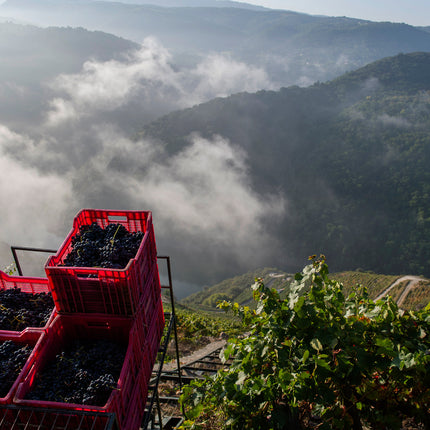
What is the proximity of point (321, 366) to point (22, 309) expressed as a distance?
11.8 feet

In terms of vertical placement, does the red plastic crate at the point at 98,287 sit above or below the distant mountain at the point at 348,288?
above

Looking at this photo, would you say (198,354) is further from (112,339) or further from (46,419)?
(46,419)

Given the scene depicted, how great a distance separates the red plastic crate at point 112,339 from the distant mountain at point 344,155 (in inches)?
4467

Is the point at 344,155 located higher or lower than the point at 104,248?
lower

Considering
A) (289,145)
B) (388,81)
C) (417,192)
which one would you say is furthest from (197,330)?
(388,81)

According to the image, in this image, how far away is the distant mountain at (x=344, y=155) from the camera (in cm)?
11262

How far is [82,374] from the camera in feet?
10.5

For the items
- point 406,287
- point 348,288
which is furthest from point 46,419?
point 406,287

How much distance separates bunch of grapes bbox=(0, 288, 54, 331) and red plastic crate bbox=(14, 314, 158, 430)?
0.51m

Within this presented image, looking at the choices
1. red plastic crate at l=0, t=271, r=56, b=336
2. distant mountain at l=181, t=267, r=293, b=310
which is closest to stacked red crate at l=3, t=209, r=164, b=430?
red plastic crate at l=0, t=271, r=56, b=336

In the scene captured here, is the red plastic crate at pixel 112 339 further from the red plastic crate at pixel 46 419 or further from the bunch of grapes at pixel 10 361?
the bunch of grapes at pixel 10 361

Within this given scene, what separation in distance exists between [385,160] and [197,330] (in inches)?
5729

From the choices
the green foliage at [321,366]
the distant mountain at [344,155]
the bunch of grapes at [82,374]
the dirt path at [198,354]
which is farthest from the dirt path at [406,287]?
the bunch of grapes at [82,374]

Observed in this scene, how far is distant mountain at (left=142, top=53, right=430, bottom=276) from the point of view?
112625mm
